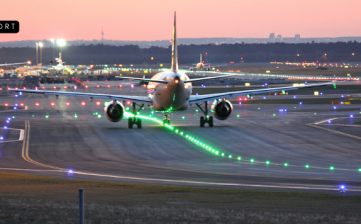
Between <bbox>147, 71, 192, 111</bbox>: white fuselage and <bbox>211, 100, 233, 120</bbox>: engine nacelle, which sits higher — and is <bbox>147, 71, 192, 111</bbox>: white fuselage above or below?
above

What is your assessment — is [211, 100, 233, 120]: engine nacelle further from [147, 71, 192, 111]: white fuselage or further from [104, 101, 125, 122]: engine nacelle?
[104, 101, 125, 122]: engine nacelle

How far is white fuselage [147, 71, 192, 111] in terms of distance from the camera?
41.2 m

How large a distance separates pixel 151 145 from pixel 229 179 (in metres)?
13.2

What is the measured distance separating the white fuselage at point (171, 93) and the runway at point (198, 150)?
2.17 meters

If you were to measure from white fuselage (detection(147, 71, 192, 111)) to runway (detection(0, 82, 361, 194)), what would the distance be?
2.17 meters

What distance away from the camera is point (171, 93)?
136 feet

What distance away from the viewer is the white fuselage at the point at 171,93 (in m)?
41.2

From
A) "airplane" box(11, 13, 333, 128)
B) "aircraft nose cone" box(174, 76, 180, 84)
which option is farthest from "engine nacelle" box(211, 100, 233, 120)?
"aircraft nose cone" box(174, 76, 180, 84)

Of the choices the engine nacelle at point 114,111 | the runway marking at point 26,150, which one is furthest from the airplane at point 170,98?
the runway marking at point 26,150

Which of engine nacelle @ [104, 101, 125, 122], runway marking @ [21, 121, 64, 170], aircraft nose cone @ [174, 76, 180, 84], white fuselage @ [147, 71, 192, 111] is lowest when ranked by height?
runway marking @ [21, 121, 64, 170]

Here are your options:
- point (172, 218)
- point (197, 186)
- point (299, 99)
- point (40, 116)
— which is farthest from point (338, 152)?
point (299, 99)

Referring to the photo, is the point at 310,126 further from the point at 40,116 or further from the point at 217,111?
the point at 40,116

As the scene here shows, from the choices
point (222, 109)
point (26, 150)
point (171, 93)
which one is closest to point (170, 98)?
point (171, 93)

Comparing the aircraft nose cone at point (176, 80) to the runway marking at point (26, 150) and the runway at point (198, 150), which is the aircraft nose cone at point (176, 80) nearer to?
the runway at point (198, 150)
